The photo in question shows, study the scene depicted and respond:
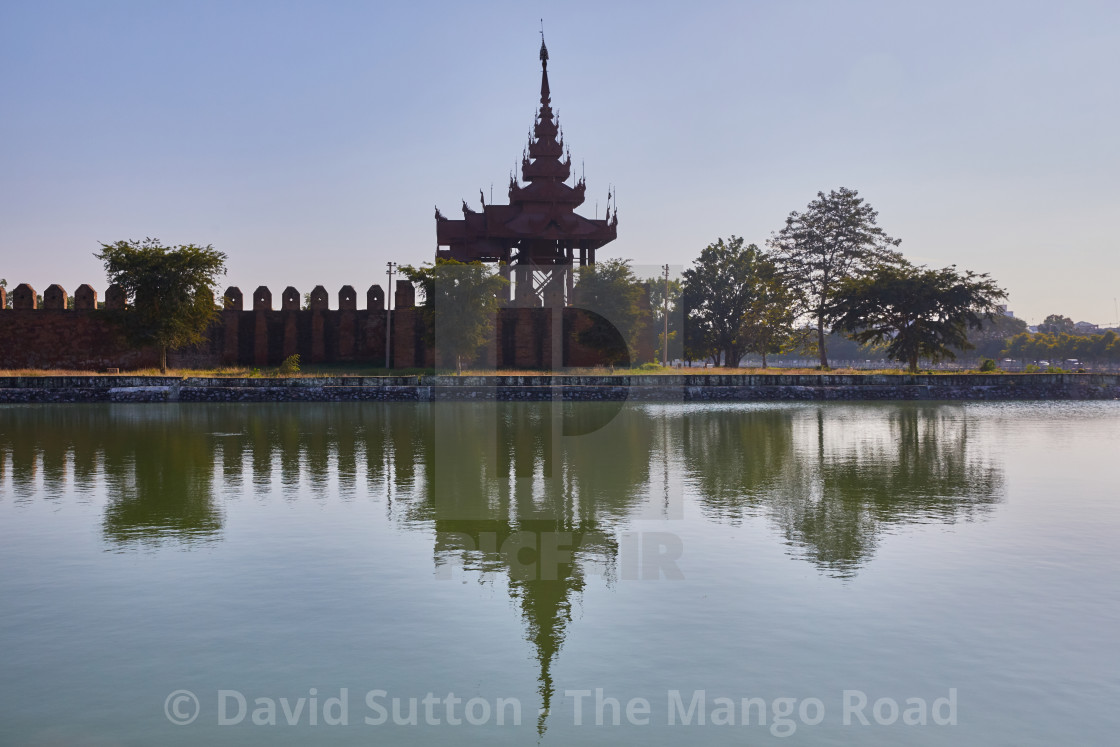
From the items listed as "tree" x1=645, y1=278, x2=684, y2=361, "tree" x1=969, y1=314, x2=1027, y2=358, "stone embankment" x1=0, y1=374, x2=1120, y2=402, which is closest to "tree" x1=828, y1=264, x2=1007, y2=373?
"stone embankment" x1=0, y1=374, x2=1120, y2=402

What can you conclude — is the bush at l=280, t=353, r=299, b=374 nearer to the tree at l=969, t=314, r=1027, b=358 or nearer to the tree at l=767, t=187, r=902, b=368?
the tree at l=767, t=187, r=902, b=368

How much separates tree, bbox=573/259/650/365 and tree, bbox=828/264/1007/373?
15.2 m

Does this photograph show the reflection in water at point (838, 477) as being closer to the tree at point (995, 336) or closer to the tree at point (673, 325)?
the tree at point (673, 325)

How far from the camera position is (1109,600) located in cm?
972

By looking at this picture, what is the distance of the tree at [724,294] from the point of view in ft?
225

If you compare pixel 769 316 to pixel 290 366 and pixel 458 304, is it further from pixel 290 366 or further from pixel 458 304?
pixel 290 366

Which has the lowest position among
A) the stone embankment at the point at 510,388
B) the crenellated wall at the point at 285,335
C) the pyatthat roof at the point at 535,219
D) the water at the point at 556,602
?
the water at the point at 556,602

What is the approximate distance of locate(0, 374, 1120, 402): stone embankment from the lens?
137ft

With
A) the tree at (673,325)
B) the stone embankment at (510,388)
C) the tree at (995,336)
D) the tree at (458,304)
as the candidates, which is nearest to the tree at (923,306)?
the stone embankment at (510,388)

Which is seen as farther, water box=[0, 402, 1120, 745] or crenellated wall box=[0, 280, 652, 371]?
crenellated wall box=[0, 280, 652, 371]

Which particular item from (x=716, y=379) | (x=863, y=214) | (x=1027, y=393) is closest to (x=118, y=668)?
(x=716, y=379)

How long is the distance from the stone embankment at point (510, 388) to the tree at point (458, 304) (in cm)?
452

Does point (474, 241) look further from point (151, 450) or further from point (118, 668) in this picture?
point (118, 668)

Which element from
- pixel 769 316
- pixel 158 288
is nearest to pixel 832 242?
pixel 769 316
